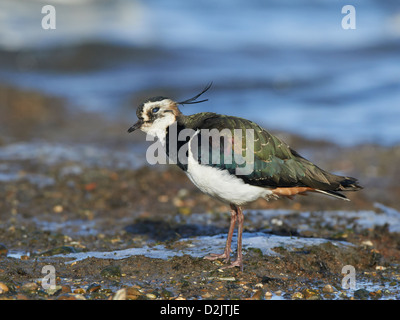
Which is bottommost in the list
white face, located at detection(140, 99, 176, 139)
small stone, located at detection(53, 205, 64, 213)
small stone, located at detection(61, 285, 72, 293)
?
small stone, located at detection(61, 285, 72, 293)

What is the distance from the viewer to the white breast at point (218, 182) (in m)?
5.68

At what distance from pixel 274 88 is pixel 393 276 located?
1263 centimetres

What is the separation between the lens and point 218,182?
5.68 metres

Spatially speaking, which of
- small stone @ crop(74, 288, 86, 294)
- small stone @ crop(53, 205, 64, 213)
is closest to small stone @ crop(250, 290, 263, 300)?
small stone @ crop(74, 288, 86, 294)

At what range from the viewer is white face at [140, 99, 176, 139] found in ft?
19.9

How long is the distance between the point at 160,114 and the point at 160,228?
8.16 ft

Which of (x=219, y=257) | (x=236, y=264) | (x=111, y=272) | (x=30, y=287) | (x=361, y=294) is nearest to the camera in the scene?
(x=30, y=287)

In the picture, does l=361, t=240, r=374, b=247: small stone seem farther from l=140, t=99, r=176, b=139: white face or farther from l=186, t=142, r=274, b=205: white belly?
l=140, t=99, r=176, b=139: white face

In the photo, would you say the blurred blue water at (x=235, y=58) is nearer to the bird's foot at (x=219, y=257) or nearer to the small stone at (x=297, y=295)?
the bird's foot at (x=219, y=257)

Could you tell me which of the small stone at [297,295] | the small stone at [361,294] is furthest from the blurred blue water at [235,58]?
the small stone at [297,295]

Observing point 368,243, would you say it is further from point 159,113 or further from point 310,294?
point 159,113

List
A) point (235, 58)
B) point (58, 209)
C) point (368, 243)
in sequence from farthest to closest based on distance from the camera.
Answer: point (235, 58) < point (58, 209) < point (368, 243)

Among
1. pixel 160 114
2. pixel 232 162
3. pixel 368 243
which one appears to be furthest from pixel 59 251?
pixel 368 243

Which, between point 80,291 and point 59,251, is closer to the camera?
point 80,291
